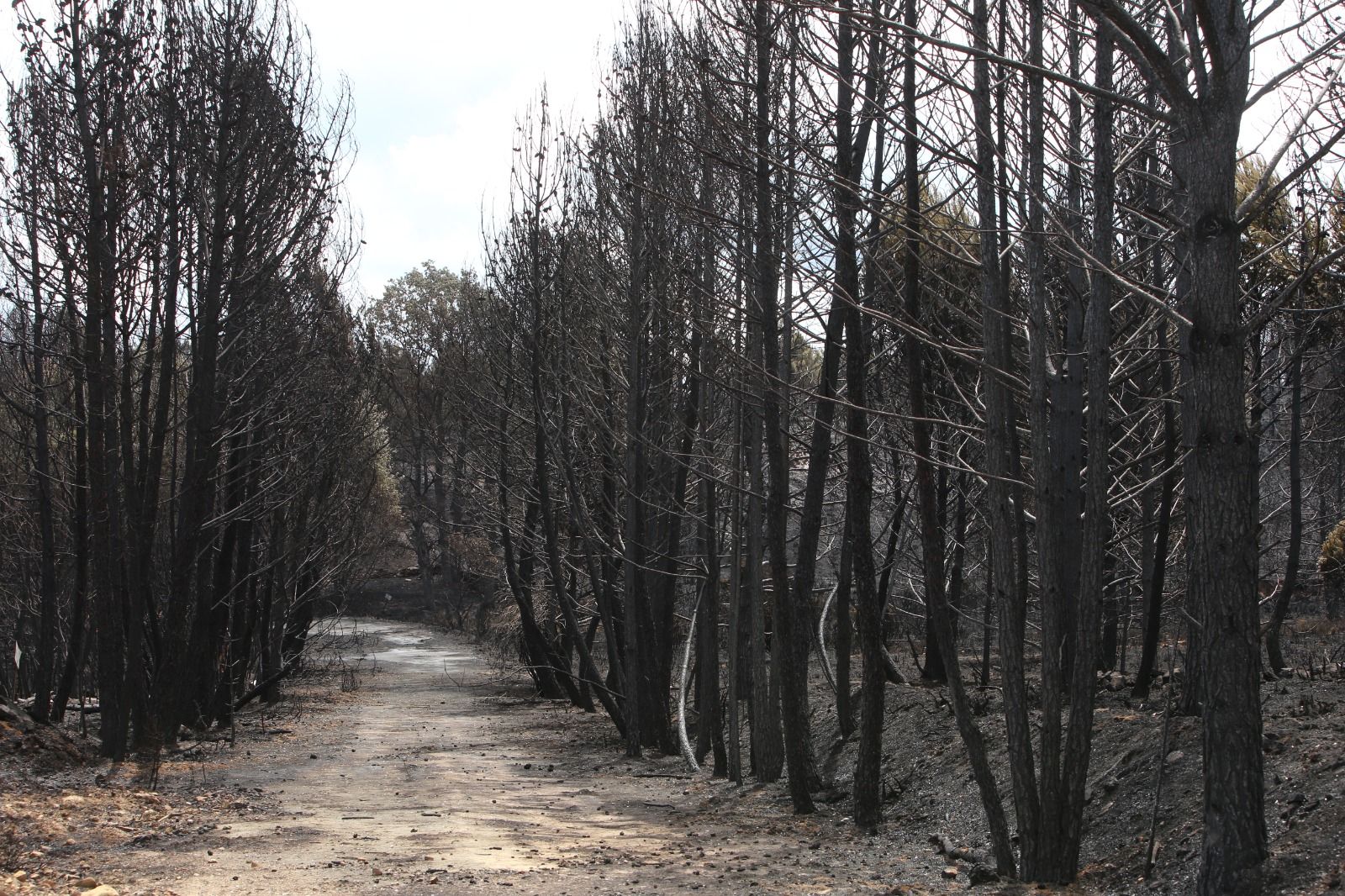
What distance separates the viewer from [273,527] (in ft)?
61.7

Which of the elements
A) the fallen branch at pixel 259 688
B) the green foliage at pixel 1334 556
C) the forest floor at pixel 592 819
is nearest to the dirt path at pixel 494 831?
the forest floor at pixel 592 819

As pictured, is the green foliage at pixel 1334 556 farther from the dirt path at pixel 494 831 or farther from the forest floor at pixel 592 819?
the dirt path at pixel 494 831

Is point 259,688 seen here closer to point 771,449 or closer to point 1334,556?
point 771,449

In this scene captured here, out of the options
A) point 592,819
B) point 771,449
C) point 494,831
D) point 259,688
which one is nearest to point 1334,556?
point 771,449

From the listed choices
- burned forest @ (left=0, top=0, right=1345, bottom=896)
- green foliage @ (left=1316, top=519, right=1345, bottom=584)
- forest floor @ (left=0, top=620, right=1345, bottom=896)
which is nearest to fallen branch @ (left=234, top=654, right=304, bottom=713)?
burned forest @ (left=0, top=0, right=1345, bottom=896)

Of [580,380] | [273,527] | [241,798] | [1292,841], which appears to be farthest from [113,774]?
[1292,841]

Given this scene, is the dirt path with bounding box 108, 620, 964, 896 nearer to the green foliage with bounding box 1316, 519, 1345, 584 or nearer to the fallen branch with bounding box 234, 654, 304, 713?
the fallen branch with bounding box 234, 654, 304, 713

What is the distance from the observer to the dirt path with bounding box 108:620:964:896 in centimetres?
683

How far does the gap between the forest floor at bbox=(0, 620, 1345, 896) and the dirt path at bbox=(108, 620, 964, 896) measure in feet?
0.11

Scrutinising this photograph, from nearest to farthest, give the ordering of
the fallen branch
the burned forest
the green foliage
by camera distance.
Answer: the burned forest, the green foliage, the fallen branch

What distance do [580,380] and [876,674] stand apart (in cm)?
691

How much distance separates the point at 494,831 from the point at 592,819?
139 cm

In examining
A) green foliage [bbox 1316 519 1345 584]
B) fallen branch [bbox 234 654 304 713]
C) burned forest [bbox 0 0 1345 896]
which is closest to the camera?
burned forest [bbox 0 0 1345 896]

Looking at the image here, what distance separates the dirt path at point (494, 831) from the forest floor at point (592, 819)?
34 mm
